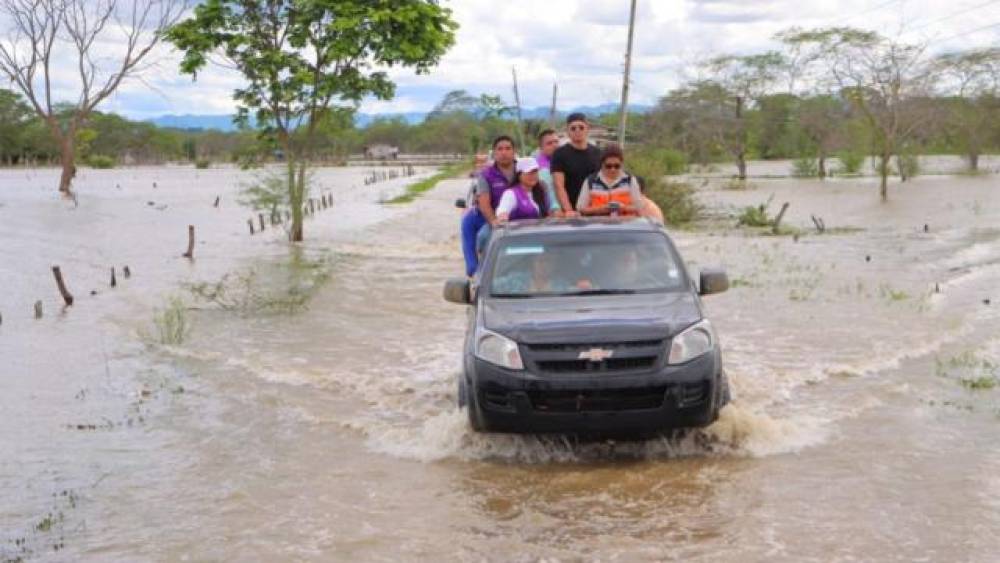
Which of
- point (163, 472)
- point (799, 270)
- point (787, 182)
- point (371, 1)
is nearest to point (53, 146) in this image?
point (787, 182)

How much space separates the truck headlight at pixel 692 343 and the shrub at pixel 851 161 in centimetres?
5699

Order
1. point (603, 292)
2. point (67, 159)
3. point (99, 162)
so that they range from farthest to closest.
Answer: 1. point (99, 162)
2. point (67, 159)
3. point (603, 292)

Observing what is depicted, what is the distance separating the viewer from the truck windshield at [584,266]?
7762mm

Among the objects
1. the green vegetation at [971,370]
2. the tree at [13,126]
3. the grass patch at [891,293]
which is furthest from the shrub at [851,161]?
the tree at [13,126]

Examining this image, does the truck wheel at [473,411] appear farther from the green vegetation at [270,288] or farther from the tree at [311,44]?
the tree at [311,44]

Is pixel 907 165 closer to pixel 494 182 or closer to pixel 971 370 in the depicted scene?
pixel 971 370

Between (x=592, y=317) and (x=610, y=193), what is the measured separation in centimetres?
237

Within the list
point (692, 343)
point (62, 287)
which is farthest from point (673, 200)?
point (692, 343)

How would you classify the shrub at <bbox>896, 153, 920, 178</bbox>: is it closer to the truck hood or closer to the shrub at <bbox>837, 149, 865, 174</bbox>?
the shrub at <bbox>837, 149, 865, 174</bbox>

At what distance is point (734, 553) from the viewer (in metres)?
5.79

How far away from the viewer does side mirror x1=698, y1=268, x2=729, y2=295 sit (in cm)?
767

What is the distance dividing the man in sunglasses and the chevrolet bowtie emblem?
131 inches

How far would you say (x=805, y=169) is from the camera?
61.7 metres

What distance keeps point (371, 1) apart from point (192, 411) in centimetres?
1592
